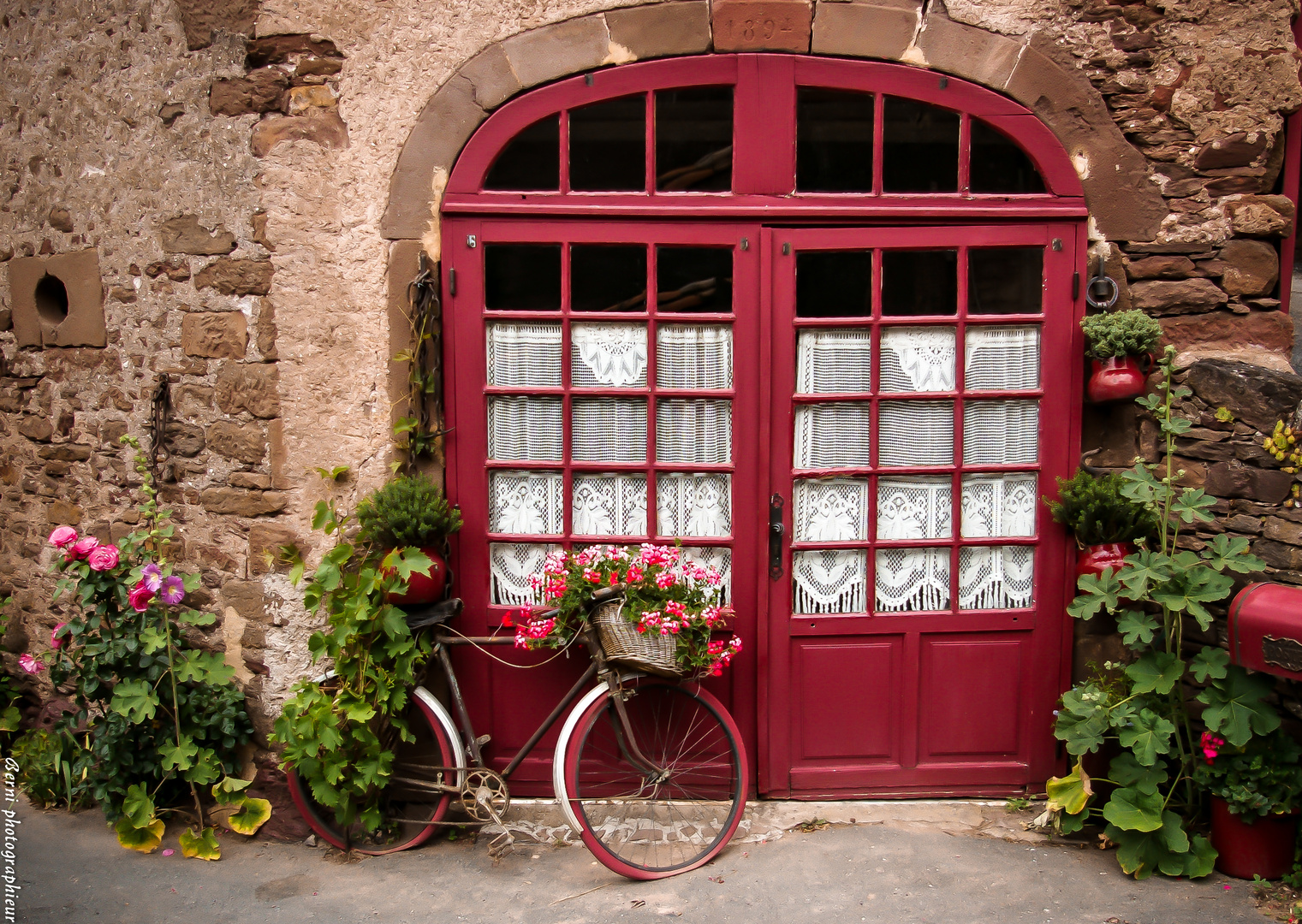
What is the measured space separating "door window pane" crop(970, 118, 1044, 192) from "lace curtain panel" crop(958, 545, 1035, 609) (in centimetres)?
153

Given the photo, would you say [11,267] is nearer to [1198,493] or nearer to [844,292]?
[844,292]

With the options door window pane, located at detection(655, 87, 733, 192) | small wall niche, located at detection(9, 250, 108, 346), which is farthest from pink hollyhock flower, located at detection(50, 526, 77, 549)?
door window pane, located at detection(655, 87, 733, 192)

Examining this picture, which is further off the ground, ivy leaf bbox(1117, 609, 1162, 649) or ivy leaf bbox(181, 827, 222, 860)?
ivy leaf bbox(1117, 609, 1162, 649)

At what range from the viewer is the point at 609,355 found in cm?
372

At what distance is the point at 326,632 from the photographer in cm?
358

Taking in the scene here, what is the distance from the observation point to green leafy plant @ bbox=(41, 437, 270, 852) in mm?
3492

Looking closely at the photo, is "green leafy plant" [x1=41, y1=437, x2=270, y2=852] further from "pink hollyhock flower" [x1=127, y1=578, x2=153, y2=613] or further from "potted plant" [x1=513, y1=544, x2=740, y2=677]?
"potted plant" [x1=513, y1=544, x2=740, y2=677]

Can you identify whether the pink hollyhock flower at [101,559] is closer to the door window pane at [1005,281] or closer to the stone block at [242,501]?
the stone block at [242,501]

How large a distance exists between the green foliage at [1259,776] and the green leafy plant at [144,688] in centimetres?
371

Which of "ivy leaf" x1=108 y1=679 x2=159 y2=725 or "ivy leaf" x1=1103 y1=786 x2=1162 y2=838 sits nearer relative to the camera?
"ivy leaf" x1=1103 y1=786 x2=1162 y2=838

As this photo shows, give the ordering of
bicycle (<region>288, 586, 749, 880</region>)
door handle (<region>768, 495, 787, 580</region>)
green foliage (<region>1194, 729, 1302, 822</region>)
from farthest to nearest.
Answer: door handle (<region>768, 495, 787, 580</region>), bicycle (<region>288, 586, 749, 880</region>), green foliage (<region>1194, 729, 1302, 822</region>)

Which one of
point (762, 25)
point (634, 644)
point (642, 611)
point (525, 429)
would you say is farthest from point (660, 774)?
point (762, 25)

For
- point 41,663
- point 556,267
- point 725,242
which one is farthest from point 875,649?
point 41,663

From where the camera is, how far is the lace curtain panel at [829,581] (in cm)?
379
